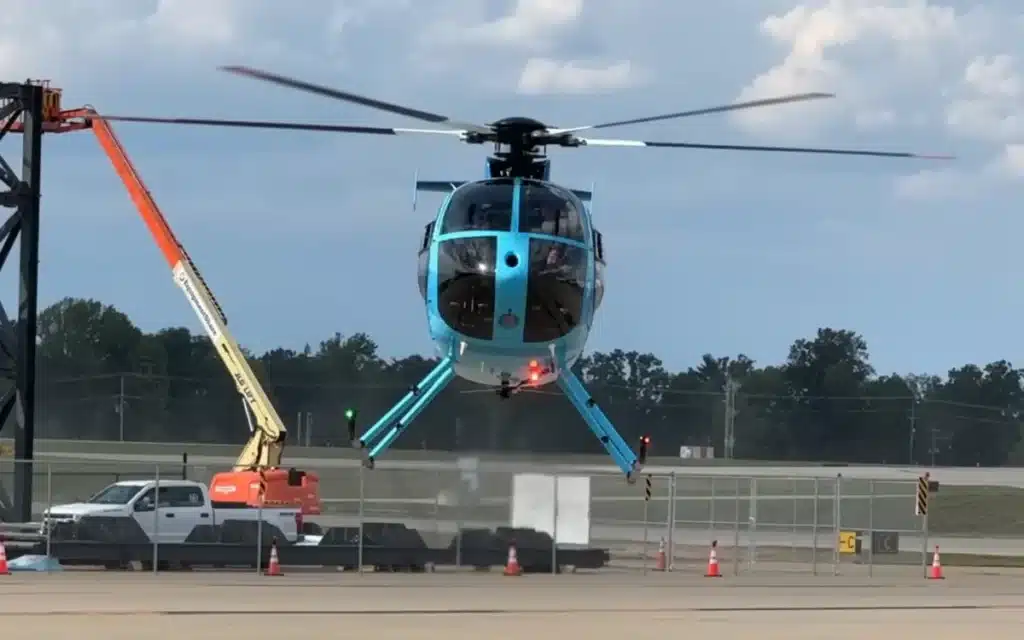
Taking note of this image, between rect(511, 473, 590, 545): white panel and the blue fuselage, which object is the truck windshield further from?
the blue fuselage

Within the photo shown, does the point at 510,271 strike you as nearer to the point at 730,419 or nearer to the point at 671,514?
the point at 671,514

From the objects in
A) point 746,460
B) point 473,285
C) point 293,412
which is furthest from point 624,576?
point 746,460

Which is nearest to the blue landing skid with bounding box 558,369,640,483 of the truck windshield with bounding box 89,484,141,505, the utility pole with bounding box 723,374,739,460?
the truck windshield with bounding box 89,484,141,505

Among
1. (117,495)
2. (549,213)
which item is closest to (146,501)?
(117,495)

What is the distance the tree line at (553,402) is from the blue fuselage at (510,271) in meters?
7.51

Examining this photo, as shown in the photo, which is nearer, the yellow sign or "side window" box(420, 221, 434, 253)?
"side window" box(420, 221, 434, 253)

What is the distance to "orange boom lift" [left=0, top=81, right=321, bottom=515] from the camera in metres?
36.2

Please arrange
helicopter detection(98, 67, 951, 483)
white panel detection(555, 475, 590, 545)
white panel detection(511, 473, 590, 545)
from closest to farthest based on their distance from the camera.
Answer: helicopter detection(98, 67, 951, 483) → white panel detection(511, 473, 590, 545) → white panel detection(555, 475, 590, 545)

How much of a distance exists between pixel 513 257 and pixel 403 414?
4.65 m

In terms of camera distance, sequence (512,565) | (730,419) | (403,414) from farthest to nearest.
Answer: (730,419)
(512,565)
(403,414)

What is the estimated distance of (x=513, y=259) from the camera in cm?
2480

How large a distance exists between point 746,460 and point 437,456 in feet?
144

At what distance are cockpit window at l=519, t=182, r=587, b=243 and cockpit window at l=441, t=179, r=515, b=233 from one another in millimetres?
215

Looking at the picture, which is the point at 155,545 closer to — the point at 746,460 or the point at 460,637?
the point at 460,637
